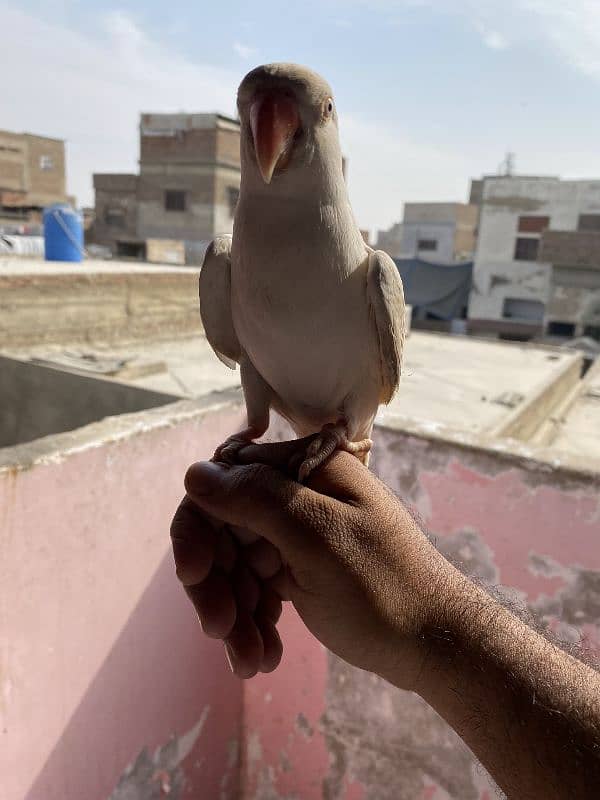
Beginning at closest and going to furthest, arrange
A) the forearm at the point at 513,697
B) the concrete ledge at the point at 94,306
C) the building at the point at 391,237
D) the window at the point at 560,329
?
the forearm at the point at 513,697
the concrete ledge at the point at 94,306
the window at the point at 560,329
the building at the point at 391,237

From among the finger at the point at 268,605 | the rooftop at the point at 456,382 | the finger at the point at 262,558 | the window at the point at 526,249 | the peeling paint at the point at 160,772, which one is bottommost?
the peeling paint at the point at 160,772

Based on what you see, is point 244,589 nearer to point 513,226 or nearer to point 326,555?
point 326,555

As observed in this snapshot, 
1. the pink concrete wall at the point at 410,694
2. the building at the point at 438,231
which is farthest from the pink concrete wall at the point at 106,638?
the building at the point at 438,231

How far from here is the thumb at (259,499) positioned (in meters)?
1.59

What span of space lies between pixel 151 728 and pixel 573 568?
2.64m

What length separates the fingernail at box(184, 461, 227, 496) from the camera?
1734mm

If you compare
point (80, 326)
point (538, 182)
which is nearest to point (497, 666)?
point (80, 326)

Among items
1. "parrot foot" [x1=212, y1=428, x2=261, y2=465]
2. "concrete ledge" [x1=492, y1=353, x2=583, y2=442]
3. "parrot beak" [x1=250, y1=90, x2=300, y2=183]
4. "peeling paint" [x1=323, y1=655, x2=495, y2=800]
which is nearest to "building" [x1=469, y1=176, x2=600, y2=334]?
"concrete ledge" [x1=492, y1=353, x2=583, y2=442]

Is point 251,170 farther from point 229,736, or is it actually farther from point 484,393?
point 484,393

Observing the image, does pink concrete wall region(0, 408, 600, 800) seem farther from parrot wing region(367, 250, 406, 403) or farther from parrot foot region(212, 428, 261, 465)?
parrot wing region(367, 250, 406, 403)

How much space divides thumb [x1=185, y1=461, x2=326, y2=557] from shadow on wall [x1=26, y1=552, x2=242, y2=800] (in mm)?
1996

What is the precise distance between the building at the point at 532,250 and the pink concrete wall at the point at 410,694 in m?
23.0

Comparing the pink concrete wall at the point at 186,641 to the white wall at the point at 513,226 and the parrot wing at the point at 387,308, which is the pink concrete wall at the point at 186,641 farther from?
the white wall at the point at 513,226

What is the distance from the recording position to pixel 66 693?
3.12 m
